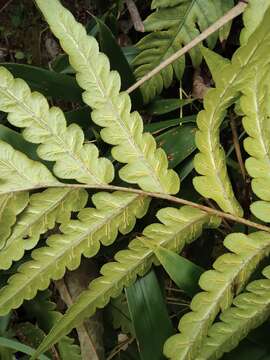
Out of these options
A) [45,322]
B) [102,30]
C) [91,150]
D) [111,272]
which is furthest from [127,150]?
[45,322]

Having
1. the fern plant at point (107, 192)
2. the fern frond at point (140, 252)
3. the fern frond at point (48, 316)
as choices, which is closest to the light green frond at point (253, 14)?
the fern plant at point (107, 192)

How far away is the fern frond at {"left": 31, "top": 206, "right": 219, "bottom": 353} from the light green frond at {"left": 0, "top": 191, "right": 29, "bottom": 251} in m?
0.12

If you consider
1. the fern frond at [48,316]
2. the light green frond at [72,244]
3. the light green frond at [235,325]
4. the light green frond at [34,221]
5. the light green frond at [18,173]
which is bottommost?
the fern frond at [48,316]

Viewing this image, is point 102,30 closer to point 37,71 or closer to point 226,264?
point 37,71

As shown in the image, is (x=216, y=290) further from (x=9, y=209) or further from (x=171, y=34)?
(x=171, y=34)

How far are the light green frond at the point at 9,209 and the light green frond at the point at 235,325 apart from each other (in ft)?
0.89

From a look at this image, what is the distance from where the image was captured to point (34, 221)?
0.58 m

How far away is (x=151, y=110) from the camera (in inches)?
32.3

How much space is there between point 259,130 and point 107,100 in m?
0.18

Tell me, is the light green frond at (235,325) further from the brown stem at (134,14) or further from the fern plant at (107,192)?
the brown stem at (134,14)

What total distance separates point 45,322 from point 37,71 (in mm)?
447

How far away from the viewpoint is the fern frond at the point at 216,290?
508 mm

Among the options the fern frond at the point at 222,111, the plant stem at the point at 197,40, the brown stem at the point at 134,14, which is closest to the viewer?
the fern frond at the point at 222,111

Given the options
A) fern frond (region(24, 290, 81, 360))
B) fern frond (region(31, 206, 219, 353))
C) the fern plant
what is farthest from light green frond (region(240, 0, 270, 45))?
fern frond (region(24, 290, 81, 360))
